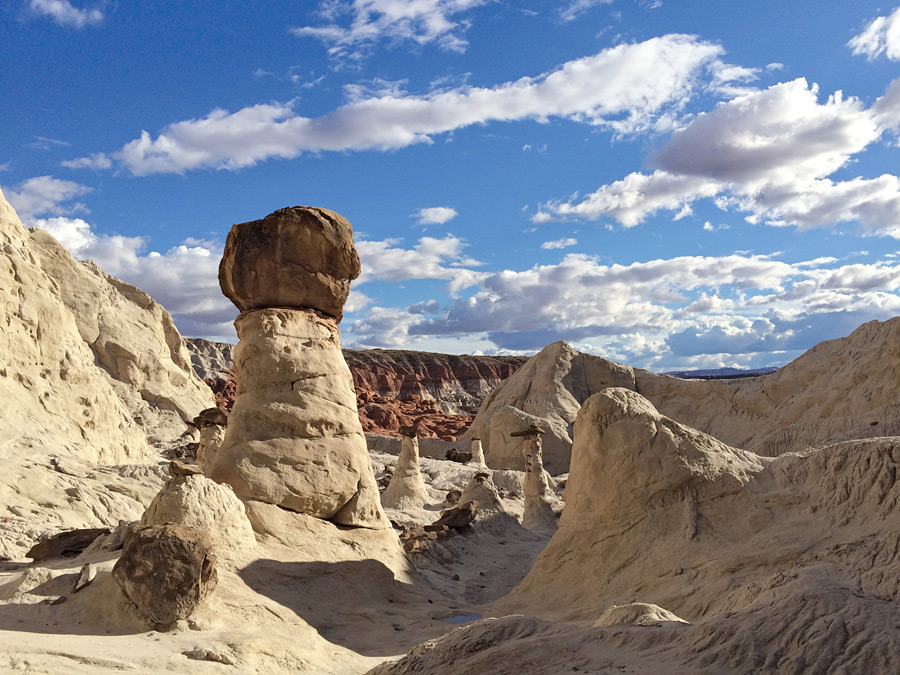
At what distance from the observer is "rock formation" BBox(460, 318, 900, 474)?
19016 millimetres

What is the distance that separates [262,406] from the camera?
8.66 metres

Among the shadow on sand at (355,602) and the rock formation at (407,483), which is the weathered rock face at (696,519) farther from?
the rock formation at (407,483)

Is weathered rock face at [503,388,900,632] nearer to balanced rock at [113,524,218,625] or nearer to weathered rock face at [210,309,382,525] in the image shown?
weathered rock face at [210,309,382,525]

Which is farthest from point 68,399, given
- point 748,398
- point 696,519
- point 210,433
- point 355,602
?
point 748,398

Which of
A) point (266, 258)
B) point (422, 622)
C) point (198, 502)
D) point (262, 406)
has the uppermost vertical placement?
point (266, 258)

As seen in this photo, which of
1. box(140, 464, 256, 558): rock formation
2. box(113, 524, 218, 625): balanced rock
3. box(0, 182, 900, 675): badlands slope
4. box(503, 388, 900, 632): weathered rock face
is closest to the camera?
box(0, 182, 900, 675): badlands slope

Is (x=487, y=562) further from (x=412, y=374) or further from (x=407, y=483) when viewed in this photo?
(x=412, y=374)

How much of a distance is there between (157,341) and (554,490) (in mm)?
14514

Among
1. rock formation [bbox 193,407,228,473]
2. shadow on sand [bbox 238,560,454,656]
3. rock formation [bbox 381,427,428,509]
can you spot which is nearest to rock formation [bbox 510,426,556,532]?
rock formation [bbox 381,427,428,509]

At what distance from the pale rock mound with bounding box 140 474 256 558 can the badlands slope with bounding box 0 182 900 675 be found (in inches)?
0.9

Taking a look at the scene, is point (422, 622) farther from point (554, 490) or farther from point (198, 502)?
point (554, 490)

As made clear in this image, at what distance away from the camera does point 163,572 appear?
17.8ft

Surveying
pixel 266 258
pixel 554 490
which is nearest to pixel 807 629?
pixel 266 258

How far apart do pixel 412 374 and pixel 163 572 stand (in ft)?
221
